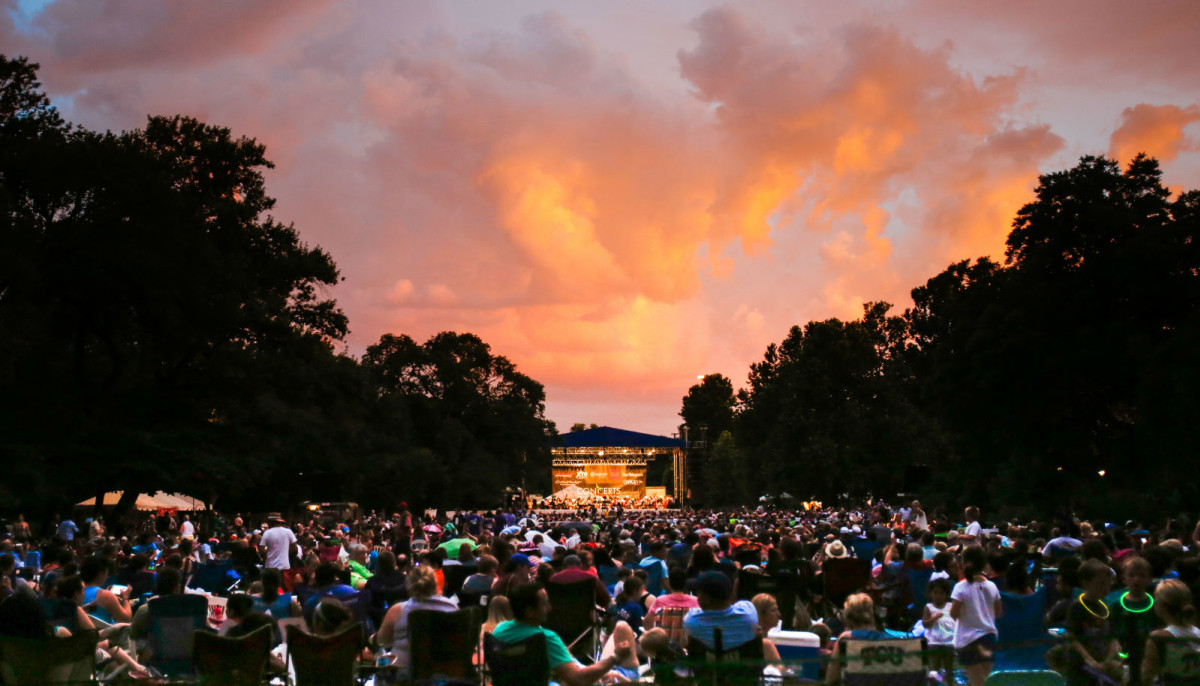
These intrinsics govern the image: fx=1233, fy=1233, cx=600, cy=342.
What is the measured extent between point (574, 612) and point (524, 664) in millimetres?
3254

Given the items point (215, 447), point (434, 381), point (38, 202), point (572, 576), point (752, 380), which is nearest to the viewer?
point (572, 576)

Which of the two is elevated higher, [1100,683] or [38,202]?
[38,202]

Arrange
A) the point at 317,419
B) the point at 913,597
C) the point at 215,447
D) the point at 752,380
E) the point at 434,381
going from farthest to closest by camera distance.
Result: 1. the point at 752,380
2. the point at 434,381
3. the point at 317,419
4. the point at 215,447
5. the point at 913,597

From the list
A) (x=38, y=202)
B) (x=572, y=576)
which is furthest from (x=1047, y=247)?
(x=572, y=576)

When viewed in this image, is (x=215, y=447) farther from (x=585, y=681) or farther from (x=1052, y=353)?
(x=585, y=681)

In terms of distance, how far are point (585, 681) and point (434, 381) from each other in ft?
261

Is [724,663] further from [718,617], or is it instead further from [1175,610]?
[1175,610]

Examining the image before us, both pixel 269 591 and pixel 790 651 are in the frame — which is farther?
pixel 269 591

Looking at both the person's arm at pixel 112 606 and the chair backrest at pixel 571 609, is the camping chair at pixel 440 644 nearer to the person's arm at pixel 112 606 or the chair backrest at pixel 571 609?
the chair backrest at pixel 571 609

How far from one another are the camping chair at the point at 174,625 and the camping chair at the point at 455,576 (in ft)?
12.8

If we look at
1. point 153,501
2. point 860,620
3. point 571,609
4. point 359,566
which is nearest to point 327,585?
point 571,609

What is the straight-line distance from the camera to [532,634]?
6414 millimetres

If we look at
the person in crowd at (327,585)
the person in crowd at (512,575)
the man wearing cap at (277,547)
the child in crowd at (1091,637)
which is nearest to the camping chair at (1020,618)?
the child in crowd at (1091,637)

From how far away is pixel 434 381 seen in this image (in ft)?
280
